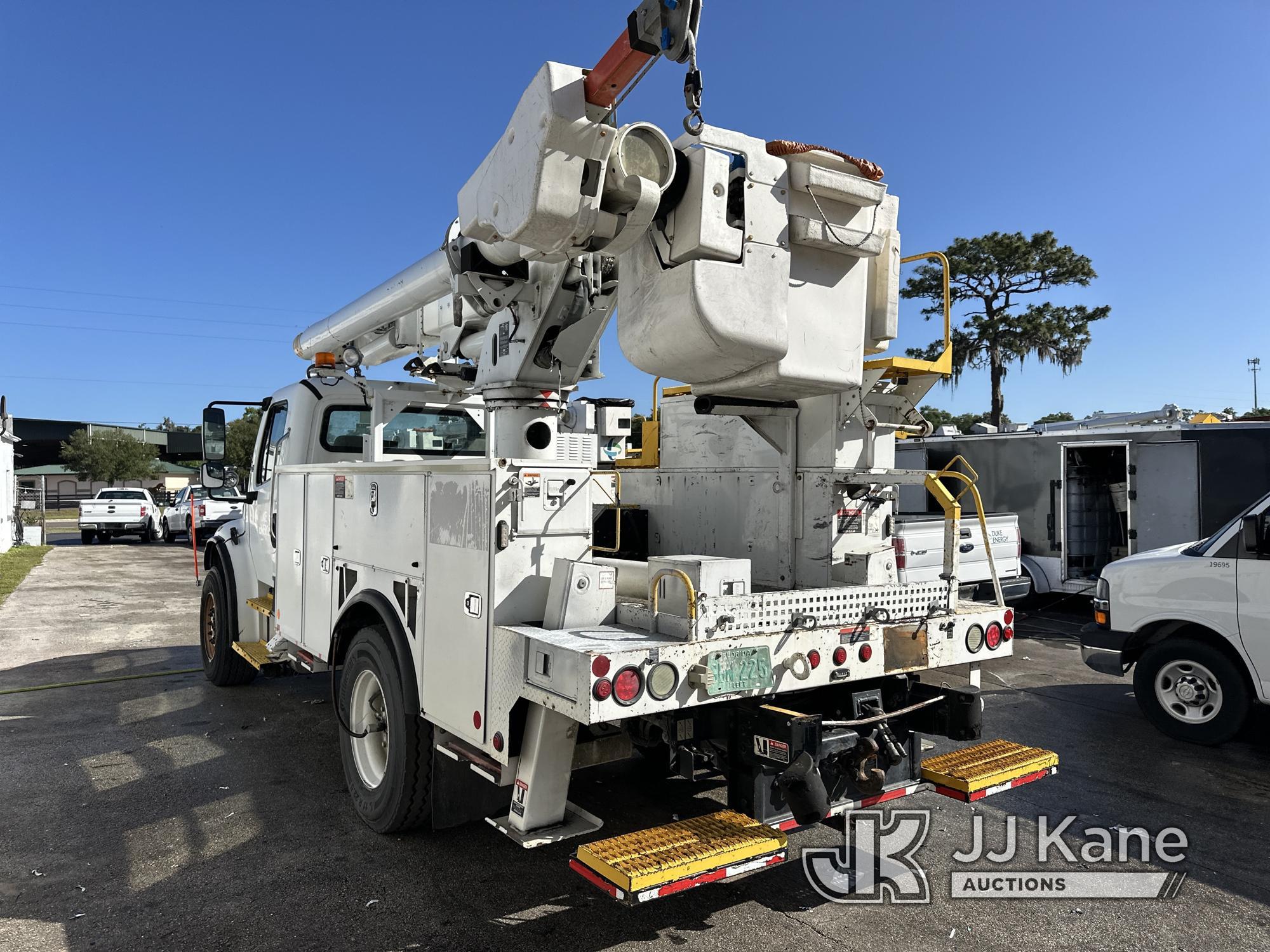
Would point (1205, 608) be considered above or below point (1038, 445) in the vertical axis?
below

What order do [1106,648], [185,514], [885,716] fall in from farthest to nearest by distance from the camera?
[185,514] < [1106,648] < [885,716]

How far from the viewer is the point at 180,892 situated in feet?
12.7

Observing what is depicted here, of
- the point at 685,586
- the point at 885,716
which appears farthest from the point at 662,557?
the point at 885,716

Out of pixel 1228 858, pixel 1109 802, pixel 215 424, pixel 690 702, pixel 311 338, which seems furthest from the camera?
pixel 311 338

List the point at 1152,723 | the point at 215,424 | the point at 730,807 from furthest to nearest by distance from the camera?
the point at 215,424 → the point at 1152,723 → the point at 730,807

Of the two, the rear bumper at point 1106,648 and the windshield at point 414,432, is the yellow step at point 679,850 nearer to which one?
the windshield at point 414,432

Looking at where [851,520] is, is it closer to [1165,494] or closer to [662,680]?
[662,680]

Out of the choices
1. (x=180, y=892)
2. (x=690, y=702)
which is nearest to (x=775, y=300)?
(x=690, y=702)

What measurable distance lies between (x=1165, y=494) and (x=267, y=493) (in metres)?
11.3

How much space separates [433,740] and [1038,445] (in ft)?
37.6

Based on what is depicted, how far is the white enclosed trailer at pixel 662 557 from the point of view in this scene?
10.6 ft

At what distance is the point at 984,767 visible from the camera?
4020 millimetres

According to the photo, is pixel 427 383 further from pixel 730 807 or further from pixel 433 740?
pixel 730 807

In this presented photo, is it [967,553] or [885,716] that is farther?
[967,553]
